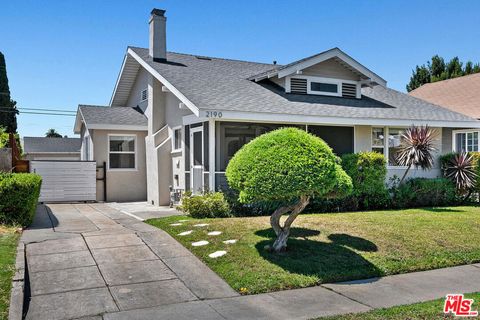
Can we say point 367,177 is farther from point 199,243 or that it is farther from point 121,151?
point 121,151

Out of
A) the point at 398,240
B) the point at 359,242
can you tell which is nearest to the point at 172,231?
the point at 359,242

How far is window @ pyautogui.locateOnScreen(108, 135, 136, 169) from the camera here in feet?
58.6

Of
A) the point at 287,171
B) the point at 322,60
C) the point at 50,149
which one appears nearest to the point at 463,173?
the point at 322,60

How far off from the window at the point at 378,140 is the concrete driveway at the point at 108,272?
9.15 m

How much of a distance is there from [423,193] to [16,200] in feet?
40.1

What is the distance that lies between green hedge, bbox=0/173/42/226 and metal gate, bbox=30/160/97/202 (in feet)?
21.3

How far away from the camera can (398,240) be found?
9.09 m

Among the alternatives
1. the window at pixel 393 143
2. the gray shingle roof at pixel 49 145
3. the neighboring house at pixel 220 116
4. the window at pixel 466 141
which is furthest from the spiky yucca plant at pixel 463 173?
the gray shingle roof at pixel 49 145

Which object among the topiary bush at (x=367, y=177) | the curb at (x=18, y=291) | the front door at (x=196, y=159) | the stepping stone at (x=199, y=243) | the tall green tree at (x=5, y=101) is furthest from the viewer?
the tall green tree at (x=5, y=101)

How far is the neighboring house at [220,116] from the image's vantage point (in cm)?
1334

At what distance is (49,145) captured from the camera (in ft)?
116

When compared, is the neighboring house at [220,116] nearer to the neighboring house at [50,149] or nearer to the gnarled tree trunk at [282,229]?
the gnarled tree trunk at [282,229]

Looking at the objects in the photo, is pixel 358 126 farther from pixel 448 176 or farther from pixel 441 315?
pixel 441 315

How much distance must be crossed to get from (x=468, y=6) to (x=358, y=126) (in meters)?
7.46
